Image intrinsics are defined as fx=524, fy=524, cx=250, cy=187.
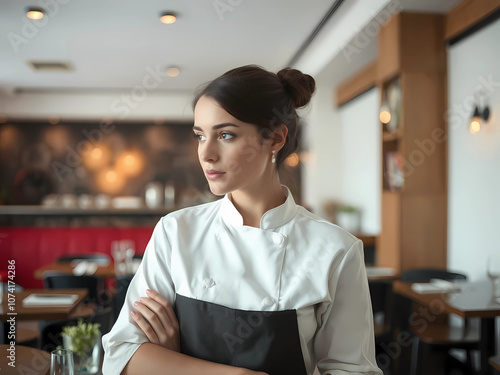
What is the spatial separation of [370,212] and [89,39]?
12.0 ft

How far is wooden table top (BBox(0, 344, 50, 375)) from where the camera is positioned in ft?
4.51

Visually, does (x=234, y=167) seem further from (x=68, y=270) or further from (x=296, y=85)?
(x=68, y=270)

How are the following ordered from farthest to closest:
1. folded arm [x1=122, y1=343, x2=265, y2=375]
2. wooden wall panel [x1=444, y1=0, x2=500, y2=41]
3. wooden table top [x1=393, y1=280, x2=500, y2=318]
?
wooden wall panel [x1=444, y1=0, x2=500, y2=41]
wooden table top [x1=393, y1=280, x2=500, y2=318]
folded arm [x1=122, y1=343, x2=265, y2=375]

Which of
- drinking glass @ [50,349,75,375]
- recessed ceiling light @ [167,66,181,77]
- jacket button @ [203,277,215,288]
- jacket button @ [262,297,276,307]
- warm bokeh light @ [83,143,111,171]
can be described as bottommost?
drinking glass @ [50,349,75,375]

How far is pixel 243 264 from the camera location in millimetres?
1268

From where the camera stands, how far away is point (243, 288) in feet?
4.06

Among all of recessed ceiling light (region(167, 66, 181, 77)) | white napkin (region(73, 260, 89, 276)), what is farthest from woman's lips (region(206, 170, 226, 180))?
recessed ceiling light (region(167, 66, 181, 77))

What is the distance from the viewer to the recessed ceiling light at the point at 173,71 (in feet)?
22.9

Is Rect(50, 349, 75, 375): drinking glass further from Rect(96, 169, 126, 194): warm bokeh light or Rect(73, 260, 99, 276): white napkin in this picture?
Rect(96, 169, 126, 194): warm bokeh light

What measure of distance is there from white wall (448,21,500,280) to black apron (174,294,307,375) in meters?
2.91

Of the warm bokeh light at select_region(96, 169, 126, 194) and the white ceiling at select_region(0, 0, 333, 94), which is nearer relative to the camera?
the white ceiling at select_region(0, 0, 333, 94)

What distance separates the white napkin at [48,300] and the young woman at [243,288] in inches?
84.1

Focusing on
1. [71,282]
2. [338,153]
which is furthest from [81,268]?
[338,153]

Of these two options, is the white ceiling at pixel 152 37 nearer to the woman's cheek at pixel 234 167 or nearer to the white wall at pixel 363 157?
the white wall at pixel 363 157
